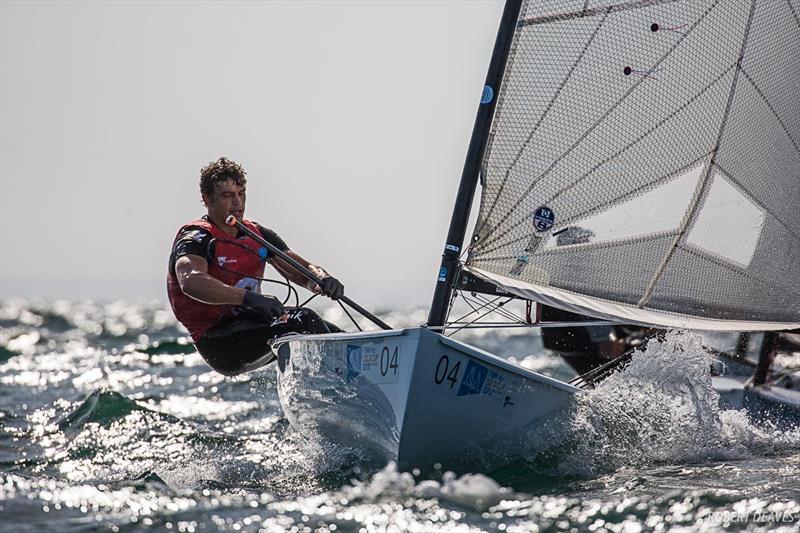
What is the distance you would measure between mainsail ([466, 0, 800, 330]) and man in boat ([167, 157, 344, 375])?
995 mm

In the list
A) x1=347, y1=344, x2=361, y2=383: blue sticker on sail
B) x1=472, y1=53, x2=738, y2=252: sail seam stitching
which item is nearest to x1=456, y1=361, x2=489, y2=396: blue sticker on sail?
x1=347, y1=344, x2=361, y2=383: blue sticker on sail

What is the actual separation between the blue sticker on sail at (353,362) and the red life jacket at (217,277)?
958 millimetres

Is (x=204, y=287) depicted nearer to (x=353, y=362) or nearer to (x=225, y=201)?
(x=225, y=201)

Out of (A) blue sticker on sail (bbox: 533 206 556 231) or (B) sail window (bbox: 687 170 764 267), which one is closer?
(A) blue sticker on sail (bbox: 533 206 556 231)

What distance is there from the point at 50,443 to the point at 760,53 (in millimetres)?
4416

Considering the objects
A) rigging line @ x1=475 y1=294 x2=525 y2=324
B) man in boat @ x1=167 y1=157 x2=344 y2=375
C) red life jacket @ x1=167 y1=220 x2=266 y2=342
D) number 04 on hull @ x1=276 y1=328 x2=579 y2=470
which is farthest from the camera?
red life jacket @ x1=167 y1=220 x2=266 y2=342

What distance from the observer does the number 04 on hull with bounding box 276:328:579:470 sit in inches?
157

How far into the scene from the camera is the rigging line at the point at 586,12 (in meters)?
4.56

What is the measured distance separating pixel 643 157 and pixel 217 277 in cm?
215

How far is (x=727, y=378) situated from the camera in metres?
6.75

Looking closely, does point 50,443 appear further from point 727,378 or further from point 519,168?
point 727,378

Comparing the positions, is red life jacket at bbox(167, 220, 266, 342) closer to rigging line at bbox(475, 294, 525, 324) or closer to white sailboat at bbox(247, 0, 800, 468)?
white sailboat at bbox(247, 0, 800, 468)

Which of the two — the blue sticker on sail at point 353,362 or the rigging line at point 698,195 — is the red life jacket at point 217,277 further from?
the rigging line at point 698,195

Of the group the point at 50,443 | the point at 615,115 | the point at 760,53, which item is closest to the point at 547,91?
the point at 615,115
